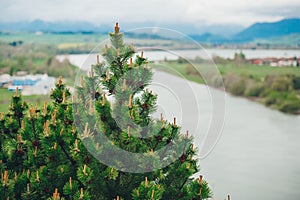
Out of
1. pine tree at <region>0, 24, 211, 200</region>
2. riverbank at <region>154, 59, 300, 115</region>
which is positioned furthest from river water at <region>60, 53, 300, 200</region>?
riverbank at <region>154, 59, 300, 115</region>

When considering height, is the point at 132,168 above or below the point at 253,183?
above

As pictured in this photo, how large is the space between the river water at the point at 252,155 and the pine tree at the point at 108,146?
3.89 ft

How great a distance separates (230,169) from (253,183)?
109 cm

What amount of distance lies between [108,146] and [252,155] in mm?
12926

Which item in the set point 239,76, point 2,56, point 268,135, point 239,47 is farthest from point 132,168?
point 239,47

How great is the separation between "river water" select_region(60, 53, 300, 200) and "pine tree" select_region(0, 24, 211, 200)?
1185 mm

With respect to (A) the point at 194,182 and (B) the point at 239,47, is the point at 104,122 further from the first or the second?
(B) the point at 239,47

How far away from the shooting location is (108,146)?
2.72 meters

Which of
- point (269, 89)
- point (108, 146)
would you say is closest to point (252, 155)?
point (269, 89)

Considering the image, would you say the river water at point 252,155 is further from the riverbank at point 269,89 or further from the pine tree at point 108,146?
the riverbank at point 269,89

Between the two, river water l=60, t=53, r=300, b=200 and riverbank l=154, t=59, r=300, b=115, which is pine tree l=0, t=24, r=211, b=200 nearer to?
river water l=60, t=53, r=300, b=200

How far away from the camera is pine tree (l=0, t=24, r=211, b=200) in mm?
2688

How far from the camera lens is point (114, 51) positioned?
3043 mm

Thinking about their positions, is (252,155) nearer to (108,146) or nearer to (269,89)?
(269,89)
